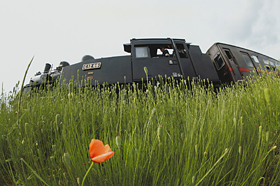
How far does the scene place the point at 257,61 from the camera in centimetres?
985

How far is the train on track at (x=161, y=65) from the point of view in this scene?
564cm

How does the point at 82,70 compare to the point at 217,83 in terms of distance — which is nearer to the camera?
the point at 82,70

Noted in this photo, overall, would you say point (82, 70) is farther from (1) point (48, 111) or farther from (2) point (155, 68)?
(1) point (48, 111)

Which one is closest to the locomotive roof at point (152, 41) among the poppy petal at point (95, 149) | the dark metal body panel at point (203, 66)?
the dark metal body panel at point (203, 66)

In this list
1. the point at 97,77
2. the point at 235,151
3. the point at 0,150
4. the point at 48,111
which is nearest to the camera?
the point at 235,151

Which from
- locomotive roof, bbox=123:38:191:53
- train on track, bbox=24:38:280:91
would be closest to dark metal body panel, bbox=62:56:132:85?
train on track, bbox=24:38:280:91

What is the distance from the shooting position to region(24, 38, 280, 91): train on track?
5.64m

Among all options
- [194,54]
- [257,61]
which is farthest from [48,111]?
[257,61]

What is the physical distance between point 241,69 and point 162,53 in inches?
154

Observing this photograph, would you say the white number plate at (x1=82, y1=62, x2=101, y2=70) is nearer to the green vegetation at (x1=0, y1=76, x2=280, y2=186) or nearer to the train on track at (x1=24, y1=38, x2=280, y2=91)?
the train on track at (x1=24, y1=38, x2=280, y2=91)

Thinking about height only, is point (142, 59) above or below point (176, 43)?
below

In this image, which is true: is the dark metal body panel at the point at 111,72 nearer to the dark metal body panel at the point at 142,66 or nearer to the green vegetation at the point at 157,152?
the dark metal body panel at the point at 142,66

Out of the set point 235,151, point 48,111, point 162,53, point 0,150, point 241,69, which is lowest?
point 235,151

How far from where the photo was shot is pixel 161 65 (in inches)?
230
